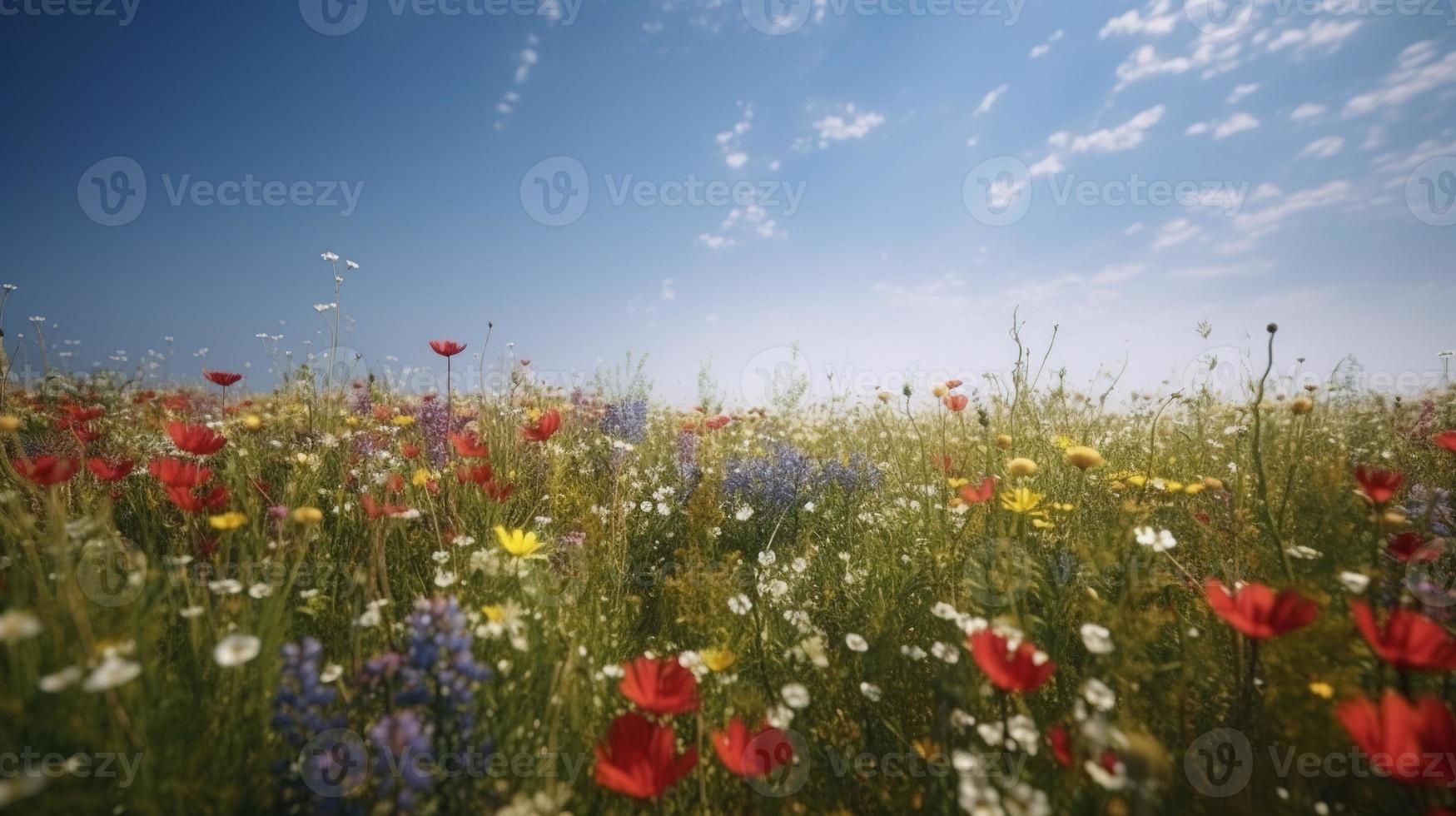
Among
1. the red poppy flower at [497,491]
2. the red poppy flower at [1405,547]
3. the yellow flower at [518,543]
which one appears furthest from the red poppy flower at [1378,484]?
the red poppy flower at [497,491]

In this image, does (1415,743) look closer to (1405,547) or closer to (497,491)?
(1405,547)

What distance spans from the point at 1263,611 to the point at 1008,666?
569 mm

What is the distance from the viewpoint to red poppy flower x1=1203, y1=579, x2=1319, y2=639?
1.11 metres

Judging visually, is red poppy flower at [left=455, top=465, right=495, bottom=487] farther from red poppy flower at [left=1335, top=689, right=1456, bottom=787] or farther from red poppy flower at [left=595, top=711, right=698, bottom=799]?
red poppy flower at [left=1335, top=689, right=1456, bottom=787]

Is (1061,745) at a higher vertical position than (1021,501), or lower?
lower

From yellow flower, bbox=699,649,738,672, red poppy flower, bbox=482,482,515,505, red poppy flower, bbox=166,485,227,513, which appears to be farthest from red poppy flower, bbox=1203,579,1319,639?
red poppy flower, bbox=166,485,227,513

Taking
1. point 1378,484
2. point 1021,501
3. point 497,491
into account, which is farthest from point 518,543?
point 1378,484

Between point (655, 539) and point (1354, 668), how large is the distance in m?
2.61

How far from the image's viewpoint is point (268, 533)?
2246mm

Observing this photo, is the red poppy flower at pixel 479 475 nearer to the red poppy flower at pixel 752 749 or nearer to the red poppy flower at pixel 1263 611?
the red poppy flower at pixel 752 749

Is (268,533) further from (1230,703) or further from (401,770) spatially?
(1230,703)

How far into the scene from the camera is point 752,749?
1157 millimetres

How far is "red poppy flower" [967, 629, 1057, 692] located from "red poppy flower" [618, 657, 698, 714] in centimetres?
66

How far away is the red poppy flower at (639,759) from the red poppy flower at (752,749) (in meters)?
0.08
